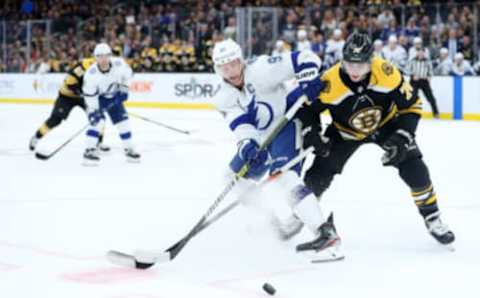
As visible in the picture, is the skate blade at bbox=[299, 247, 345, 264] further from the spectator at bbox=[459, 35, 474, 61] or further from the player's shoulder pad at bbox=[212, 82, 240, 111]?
the spectator at bbox=[459, 35, 474, 61]

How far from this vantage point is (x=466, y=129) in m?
10.6

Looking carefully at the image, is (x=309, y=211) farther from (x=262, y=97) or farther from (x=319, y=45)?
(x=319, y=45)

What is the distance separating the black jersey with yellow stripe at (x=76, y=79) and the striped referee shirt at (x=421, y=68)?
5652 mm

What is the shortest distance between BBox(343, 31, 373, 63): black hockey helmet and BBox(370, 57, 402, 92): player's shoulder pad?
0.34ft

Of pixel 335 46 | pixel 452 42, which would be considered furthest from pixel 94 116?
pixel 452 42

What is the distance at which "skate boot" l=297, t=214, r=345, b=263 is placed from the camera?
342 centimetres

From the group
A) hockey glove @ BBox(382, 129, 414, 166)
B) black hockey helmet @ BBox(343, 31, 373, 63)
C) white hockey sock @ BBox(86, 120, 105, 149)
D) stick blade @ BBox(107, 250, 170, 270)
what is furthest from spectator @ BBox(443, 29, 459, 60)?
stick blade @ BBox(107, 250, 170, 270)

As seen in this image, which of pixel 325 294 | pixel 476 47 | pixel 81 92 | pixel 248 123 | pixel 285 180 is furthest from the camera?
pixel 476 47

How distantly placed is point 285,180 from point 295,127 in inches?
12.3

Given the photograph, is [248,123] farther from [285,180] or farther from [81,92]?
[81,92]

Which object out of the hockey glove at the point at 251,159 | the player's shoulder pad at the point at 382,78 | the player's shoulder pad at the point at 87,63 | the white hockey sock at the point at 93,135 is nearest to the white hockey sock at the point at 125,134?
the white hockey sock at the point at 93,135

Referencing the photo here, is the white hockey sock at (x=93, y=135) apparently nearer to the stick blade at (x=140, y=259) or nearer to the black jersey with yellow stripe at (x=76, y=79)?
the black jersey with yellow stripe at (x=76, y=79)

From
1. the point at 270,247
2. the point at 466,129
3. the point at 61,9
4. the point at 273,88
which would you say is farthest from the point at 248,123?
the point at 61,9

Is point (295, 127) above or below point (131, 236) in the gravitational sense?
above
